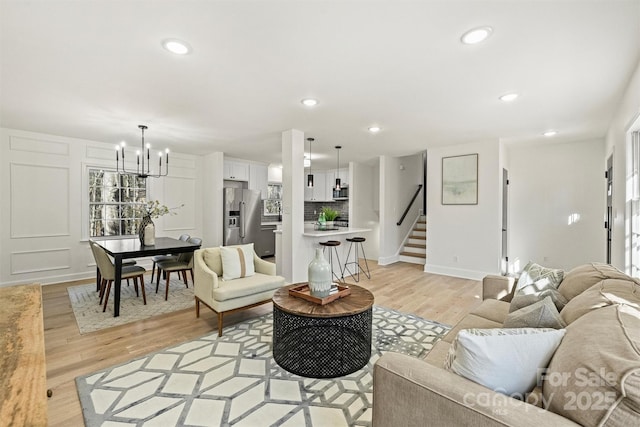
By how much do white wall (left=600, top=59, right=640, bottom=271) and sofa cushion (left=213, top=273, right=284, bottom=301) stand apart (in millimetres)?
3622

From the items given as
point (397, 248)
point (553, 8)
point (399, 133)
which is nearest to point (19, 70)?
point (553, 8)

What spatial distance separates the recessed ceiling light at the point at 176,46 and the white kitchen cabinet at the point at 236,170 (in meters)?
4.57

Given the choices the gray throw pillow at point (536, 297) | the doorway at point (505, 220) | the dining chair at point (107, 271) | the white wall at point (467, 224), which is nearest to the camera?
the gray throw pillow at point (536, 297)

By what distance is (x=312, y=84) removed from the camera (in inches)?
110

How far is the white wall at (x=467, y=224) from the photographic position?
4.98 metres

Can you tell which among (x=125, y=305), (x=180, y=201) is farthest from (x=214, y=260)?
(x=180, y=201)

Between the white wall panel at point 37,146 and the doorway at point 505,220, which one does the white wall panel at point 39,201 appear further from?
the doorway at point 505,220

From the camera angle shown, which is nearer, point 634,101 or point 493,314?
point 493,314

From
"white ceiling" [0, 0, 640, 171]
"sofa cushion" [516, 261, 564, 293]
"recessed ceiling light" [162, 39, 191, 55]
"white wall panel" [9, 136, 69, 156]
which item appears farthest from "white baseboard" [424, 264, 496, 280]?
"white wall panel" [9, 136, 69, 156]

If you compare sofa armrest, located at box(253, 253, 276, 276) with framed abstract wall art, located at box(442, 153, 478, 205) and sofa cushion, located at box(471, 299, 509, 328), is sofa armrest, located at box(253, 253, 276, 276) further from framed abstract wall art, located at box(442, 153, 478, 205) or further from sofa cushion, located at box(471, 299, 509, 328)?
framed abstract wall art, located at box(442, 153, 478, 205)

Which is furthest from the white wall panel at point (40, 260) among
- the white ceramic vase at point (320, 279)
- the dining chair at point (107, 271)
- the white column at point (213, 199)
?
the white ceramic vase at point (320, 279)

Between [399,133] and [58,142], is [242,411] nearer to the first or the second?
[399,133]

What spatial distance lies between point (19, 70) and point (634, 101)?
17.6 feet

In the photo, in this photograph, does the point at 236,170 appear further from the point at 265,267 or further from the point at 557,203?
the point at 557,203
